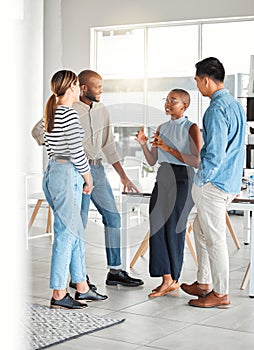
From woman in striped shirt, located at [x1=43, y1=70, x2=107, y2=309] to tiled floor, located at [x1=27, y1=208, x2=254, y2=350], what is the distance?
0.30 m

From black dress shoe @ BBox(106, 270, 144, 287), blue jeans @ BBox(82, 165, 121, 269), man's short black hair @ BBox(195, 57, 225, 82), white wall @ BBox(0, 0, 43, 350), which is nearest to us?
white wall @ BBox(0, 0, 43, 350)

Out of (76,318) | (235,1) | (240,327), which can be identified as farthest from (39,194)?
(235,1)

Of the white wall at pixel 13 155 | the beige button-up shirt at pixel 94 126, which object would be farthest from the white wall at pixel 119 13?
the white wall at pixel 13 155

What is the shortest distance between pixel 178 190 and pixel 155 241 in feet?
1.18

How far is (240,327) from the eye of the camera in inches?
128

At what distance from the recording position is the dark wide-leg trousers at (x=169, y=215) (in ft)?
12.6

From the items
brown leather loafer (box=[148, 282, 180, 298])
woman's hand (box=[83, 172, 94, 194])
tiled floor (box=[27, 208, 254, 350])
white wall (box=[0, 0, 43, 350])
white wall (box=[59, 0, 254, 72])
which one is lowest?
tiled floor (box=[27, 208, 254, 350])

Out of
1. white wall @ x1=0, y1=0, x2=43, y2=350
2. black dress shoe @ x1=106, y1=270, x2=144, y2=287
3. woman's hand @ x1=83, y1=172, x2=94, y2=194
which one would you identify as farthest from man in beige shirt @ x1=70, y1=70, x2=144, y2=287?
white wall @ x1=0, y1=0, x2=43, y2=350

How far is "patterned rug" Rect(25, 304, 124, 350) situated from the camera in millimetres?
3037

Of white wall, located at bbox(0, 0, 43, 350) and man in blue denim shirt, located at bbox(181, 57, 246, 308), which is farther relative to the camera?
man in blue denim shirt, located at bbox(181, 57, 246, 308)

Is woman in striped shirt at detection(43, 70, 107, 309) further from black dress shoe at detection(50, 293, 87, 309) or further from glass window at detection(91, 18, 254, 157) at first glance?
glass window at detection(91, 18, 254, 157)

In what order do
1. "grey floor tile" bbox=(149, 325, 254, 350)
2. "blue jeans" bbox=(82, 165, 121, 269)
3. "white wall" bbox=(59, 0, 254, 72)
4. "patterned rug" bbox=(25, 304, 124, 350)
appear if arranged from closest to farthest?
"grey floor tile" bbox=(149, 325, 254, 350) → "patterned rug" bbox=(25, 304, 124, 350) → "blue jeans" bbox=(82, 165, 121, 269) → "white wall" bbox=(59, 0, 254, 72)

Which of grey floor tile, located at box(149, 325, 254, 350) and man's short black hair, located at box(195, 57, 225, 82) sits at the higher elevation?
man's short black hair, located at box(195, 57, 225, 82)

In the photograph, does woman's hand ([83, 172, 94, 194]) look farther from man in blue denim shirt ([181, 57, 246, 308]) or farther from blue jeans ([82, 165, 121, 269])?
man in blue denim shirt ([181, 57, 246, 308])
